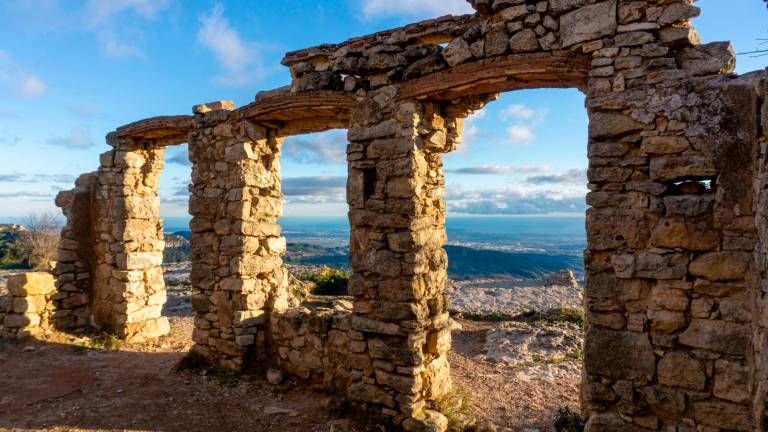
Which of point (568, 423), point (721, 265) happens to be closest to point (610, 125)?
point (721, 265)

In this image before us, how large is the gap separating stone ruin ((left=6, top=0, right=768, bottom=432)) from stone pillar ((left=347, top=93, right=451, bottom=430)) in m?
0.02

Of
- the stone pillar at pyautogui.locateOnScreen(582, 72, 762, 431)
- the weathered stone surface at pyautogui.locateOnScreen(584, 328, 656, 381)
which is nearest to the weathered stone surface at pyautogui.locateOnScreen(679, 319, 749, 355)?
the stone pillar at pyautogui.locateOnScreen(582, 72, 762, 431)

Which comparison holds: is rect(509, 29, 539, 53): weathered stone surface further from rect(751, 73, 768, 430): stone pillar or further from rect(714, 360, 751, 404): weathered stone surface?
rect(714, 360, 751, 404): weathered stone surface

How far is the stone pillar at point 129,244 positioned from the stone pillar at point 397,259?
221 inches

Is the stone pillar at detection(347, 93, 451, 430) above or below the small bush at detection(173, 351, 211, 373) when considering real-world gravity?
above

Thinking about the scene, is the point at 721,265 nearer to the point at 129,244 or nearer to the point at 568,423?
the point at 568,423

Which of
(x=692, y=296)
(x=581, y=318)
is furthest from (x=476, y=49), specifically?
(x=581, y=318)

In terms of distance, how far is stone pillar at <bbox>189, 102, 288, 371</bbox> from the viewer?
7.07m

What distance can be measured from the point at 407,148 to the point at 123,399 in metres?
5.01

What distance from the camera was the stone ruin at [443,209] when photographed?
12.5ft

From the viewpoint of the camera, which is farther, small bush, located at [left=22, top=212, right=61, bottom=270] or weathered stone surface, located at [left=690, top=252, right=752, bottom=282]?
small bush, located at [left=22, top=212, right=61, bottom=270]

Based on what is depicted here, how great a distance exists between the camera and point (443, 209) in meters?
5.96

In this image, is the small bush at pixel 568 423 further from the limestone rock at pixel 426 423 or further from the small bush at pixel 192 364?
the small bush at pixel 192 364

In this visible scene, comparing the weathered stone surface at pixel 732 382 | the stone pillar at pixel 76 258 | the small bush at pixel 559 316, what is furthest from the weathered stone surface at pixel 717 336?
the stone pillar at pixel 76 258
